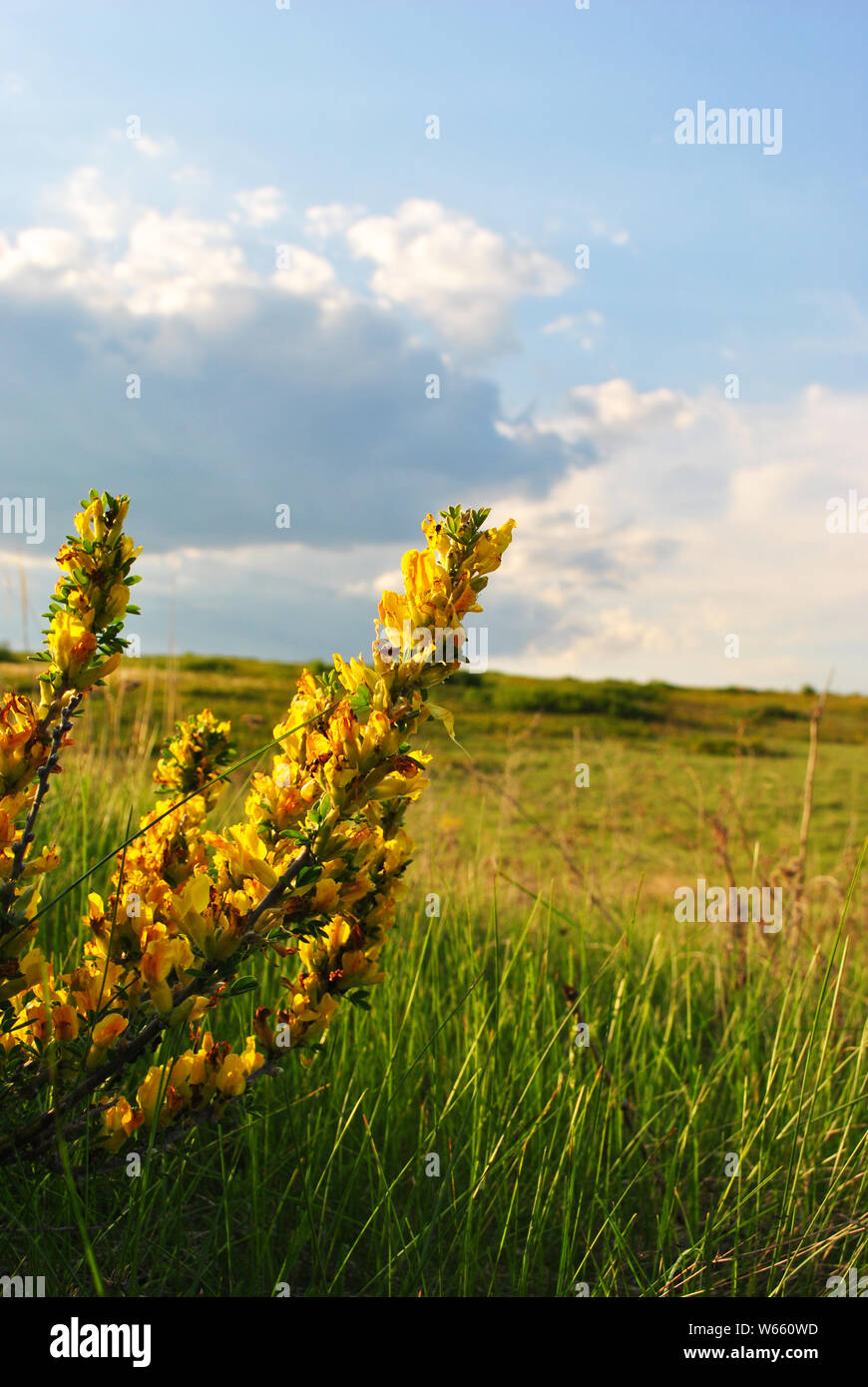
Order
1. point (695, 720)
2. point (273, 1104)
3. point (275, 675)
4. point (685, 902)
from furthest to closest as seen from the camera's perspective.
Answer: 1. point (275, 675)
2. point (695, 720)
3. point (685, 902)
4. point (273, 1104)

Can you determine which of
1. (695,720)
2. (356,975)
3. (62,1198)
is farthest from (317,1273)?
(695,720)

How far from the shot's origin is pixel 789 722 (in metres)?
23.6

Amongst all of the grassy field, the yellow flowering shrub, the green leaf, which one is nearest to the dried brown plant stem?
the grassy field

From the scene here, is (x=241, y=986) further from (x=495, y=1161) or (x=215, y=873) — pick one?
(x=495, y=1161)

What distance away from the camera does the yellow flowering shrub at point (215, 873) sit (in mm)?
1439

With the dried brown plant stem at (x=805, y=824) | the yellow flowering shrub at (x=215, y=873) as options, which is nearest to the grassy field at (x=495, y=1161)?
the dried brown plant stem at (x=805, y=824)

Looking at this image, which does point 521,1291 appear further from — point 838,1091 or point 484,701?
point 484,701

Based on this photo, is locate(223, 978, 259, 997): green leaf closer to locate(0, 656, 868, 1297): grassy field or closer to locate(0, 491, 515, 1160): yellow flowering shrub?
locate(0, 491, 515, 1160): yellow flowering shrub

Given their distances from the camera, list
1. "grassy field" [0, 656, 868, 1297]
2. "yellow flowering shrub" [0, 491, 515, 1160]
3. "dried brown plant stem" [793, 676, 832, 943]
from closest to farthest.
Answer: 1. "yellow flowering shrub" [0, 491, 515, 1160]
2. "grassy field" [0, 656, 868, 1297]
3. "dried brown plant stem" [793, 676, 832, 943]

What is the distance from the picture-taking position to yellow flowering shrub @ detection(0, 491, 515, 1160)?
1439mm

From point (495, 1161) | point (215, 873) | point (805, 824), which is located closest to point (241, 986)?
point (215, 873)

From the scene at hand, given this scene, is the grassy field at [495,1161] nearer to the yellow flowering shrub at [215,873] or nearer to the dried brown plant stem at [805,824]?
the dried brown plant stem at [805,824]

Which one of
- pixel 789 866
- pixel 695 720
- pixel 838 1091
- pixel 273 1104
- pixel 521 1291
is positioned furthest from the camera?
pixel 695 720

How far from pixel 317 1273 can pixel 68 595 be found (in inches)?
62.7
